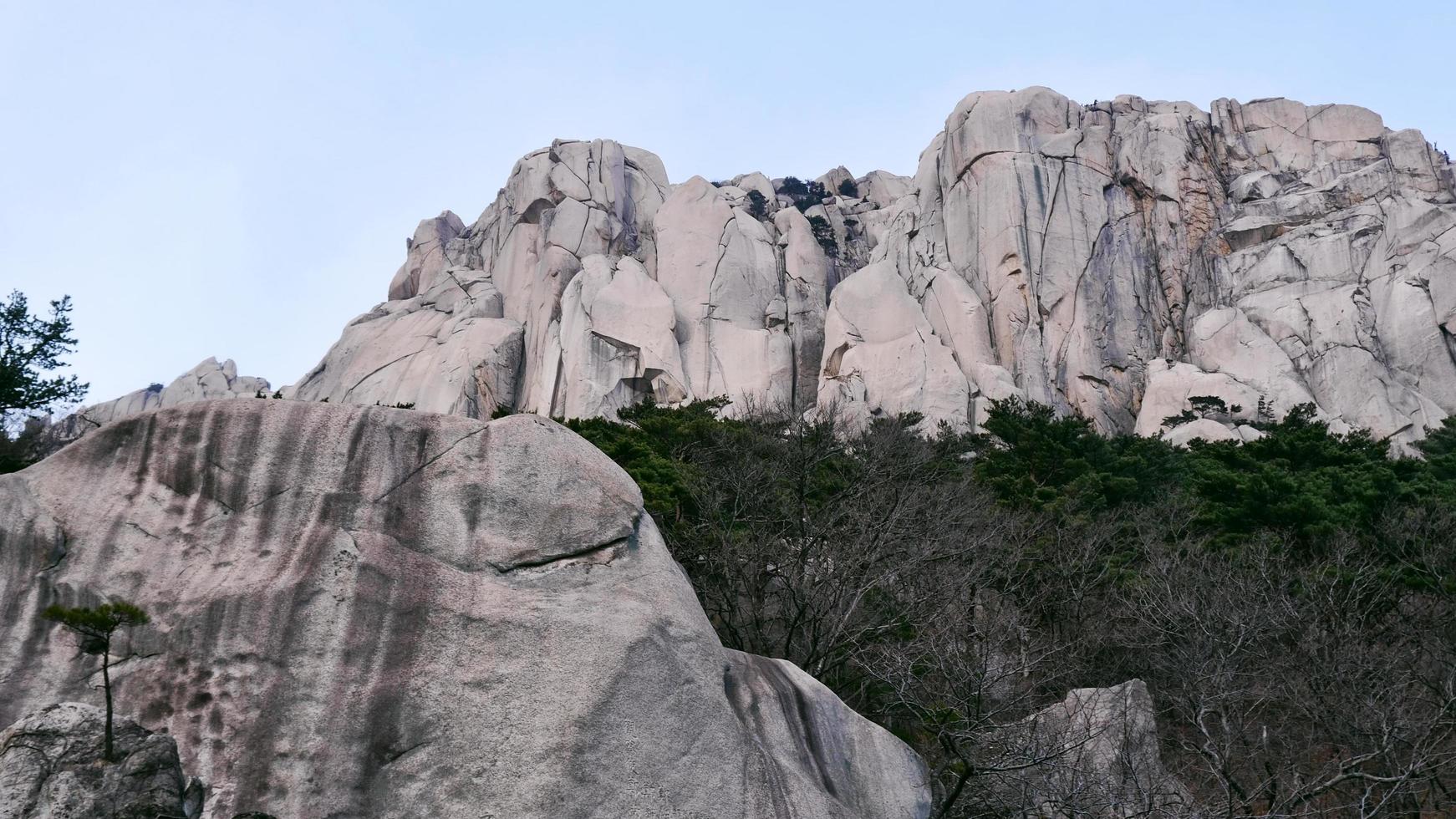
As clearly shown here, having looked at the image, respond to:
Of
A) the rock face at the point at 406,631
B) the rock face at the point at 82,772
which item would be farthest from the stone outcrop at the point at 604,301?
the rock face at the point at 82,772

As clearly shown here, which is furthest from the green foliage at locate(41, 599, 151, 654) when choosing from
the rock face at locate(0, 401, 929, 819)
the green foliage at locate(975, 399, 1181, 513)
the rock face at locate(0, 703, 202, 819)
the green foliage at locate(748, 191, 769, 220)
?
the green foliage at locate(748, 191, 769, 220)

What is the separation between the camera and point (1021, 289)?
3759cm

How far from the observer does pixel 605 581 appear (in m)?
9.24

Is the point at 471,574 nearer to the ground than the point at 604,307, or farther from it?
nearer to the ground

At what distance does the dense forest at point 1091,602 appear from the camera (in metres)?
11.3

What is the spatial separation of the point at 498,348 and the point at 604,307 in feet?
14.0

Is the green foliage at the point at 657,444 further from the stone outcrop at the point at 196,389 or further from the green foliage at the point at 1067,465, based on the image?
the stone outcrop at the point at 196,389

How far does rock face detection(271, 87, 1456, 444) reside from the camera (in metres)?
34.7

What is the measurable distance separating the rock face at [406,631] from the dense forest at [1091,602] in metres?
2.36

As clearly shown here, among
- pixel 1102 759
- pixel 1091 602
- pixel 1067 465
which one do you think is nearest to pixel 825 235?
pixel 1067 465

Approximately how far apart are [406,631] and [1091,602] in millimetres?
11526

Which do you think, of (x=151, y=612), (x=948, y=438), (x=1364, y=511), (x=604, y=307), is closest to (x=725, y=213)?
(x=604, y=307)

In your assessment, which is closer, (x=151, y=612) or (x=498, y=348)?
(x=151, y=612)

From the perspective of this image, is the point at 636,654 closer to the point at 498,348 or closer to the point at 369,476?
the point at 369,476
